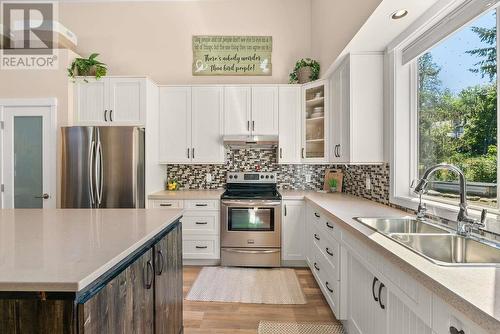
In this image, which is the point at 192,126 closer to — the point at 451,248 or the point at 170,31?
the point at 170,31

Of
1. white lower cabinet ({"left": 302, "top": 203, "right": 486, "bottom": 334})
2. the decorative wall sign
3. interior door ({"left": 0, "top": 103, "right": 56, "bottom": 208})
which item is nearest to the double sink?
white lower cabinet ({"left": 302, "top": 203, "right": 486, "bottom": 334})

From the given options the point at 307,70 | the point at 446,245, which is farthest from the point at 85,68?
the point at 446,245

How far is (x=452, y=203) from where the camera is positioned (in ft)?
6.29

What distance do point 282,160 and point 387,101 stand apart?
1.52 m

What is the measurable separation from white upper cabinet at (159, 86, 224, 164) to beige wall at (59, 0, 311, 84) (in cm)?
47

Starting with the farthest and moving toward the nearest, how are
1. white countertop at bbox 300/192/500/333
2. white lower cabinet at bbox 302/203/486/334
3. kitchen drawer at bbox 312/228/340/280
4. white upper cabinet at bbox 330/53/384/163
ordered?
white upper cabinet at bbox 330/53/384/163 < kitchen drawer at bbox 312/228/340/280 < white lower cabinet at bbox 302/203/486/334 < white countertop at bbox 300/192/500/333

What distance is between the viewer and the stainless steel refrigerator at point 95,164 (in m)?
3.17

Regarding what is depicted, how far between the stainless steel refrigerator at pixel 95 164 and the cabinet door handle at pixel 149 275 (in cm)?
195

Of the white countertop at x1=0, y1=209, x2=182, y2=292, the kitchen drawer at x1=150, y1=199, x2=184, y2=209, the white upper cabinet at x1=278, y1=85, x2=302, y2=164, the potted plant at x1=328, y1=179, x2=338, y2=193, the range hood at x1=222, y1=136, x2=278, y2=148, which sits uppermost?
the white upper cabinet at x1=278, y1=85, x2=302, y2=164

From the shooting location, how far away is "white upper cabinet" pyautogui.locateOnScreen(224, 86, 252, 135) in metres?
3.78

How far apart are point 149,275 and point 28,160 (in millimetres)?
3038

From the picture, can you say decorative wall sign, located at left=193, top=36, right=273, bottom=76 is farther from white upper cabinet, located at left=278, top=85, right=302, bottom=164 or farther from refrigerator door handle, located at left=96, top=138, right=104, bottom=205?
refrigerator door handle, located at left=96, top=138, right=104, bottom=205

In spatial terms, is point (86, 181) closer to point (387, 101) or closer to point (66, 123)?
point (66, 123)

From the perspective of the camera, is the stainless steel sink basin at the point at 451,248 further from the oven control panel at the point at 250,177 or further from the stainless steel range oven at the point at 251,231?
the oven control panel at the point at 250,177
